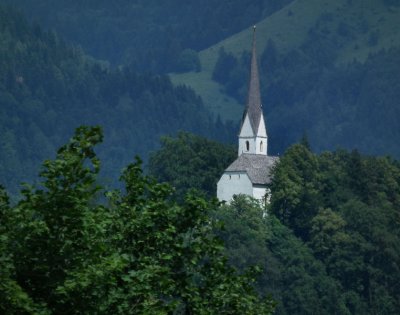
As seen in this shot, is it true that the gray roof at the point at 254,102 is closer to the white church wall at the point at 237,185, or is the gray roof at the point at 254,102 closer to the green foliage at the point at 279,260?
the white church wall at the point at 237,185

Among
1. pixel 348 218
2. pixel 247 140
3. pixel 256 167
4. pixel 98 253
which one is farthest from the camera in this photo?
pixel 247 140

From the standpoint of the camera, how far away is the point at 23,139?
181500mm

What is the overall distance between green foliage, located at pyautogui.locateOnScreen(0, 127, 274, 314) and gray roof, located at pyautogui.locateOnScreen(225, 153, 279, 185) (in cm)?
7892

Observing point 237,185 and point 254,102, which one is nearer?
point 237,185

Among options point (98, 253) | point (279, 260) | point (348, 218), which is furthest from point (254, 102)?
point (98, 253)

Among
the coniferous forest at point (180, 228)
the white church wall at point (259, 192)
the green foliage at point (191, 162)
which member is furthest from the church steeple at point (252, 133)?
the white church wall at point (259, 192)

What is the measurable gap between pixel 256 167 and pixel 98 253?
83.3 m

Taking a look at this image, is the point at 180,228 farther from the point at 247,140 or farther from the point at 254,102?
the point at 254,102

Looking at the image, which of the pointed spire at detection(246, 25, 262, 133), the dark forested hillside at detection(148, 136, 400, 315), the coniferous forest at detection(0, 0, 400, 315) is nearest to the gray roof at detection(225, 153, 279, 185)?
the dark forested hillside at detection(148, 136, 400, 315)

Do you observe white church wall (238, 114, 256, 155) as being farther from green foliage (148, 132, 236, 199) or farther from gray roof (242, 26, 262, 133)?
green foliage (148, 132, 236, 199)

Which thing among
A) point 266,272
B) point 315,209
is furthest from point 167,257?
point 315,209

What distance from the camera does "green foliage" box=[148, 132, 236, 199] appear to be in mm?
114500

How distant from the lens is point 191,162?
116250mm

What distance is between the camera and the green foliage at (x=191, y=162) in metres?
114
